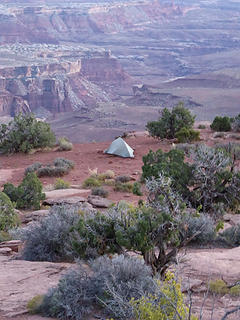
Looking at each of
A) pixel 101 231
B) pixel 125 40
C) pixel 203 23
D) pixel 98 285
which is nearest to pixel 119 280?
pixel 98 285

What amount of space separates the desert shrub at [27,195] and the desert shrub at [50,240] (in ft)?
14.1

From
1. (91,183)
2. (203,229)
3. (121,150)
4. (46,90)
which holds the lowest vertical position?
(46,90)

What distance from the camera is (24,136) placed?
71.6ft

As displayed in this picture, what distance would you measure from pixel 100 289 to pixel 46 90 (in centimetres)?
8381

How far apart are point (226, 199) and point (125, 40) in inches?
5711

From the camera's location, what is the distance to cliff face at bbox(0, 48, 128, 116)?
8238 cm

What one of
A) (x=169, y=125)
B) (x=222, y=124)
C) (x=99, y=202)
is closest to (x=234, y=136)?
(x=222, y=124)

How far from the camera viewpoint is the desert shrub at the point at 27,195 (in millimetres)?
12755

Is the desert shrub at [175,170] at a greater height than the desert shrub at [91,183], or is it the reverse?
the desert shrub at [175,170]

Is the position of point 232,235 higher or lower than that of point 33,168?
higher

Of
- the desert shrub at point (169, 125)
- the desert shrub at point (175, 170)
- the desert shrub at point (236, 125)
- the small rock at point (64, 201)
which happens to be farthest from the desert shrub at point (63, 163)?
the desert shrub at point (236, 125)

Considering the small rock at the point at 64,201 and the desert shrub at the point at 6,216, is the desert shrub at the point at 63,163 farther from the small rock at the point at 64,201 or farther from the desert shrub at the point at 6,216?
the desert shrub at the point at 6,216

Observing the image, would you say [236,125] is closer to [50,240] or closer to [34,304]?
[50,240]

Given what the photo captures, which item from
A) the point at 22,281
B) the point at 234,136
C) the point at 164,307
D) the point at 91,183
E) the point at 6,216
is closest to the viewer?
the point at 164,307
